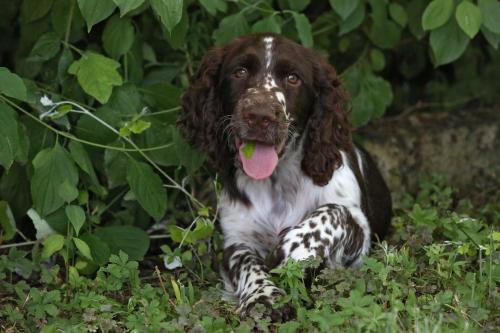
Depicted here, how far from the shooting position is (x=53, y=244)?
4406 mm

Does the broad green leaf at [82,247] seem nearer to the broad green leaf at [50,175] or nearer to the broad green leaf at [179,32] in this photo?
the broad green leaf at [50,175]

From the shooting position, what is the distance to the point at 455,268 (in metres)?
4.14

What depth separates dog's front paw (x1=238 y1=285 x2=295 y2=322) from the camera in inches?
157

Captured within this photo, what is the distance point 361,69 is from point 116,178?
1711 mm

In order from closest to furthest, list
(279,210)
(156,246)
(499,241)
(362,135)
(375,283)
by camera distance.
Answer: (375,283), (499,241), (279,210), (156,246), (362,135)

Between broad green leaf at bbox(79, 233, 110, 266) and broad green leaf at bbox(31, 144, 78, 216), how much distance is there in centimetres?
26

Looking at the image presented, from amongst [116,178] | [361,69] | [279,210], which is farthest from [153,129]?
[361,69]

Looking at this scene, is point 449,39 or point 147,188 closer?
point 147,188

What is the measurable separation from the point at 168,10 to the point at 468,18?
4.68 ft

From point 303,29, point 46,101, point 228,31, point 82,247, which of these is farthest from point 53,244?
point 303,29

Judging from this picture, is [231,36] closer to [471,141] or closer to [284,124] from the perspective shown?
[284,124]

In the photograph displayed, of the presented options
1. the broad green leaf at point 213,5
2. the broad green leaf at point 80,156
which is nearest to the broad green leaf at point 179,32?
the broad green leaf at point 213,5

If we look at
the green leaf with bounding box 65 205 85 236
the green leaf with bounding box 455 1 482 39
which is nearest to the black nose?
the green leaf with bounding box 65 205 85 236

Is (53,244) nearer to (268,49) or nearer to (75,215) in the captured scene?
(75,215)
